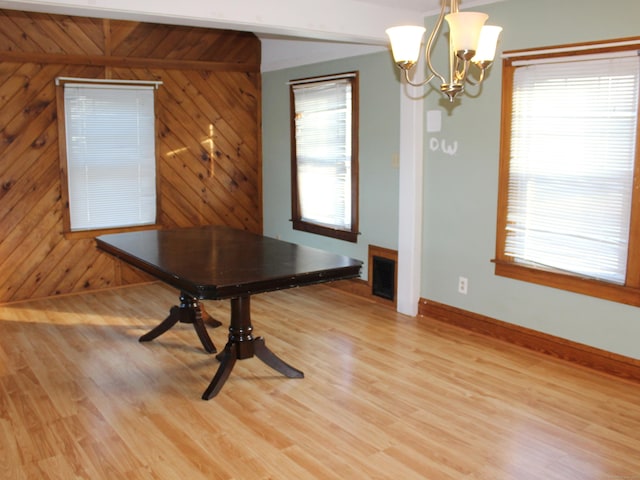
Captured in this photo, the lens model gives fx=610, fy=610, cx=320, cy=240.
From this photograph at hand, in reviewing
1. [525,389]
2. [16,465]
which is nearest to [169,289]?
[16,465]

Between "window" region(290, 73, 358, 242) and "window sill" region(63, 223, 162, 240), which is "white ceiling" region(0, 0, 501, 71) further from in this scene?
"window sill" region(63, 223, 162, 240)

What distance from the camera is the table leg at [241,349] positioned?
3406mm

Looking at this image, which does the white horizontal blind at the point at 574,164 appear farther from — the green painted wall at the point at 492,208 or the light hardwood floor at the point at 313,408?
the light hardwood floor at the point at 313,408

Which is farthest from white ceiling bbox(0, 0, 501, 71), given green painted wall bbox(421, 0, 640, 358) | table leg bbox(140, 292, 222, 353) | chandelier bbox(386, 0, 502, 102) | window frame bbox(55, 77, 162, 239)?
window frame bbox(55, 77, 162, 239)

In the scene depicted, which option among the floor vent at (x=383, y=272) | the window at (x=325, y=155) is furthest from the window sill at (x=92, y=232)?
the floor vent at (x=383, y=272)

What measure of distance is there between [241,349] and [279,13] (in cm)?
201

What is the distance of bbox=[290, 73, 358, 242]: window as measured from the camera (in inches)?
204

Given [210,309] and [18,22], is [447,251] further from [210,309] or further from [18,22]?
A: [18,22]

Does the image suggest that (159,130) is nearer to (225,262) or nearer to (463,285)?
(225,262)

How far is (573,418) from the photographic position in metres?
3.05

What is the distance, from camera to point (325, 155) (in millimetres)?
5488

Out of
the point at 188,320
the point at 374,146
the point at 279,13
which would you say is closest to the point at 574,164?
the point at 374,146

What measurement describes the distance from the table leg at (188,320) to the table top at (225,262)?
0.40 metres

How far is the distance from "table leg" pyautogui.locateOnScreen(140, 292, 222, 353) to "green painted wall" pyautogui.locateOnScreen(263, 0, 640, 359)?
5.56 feet
